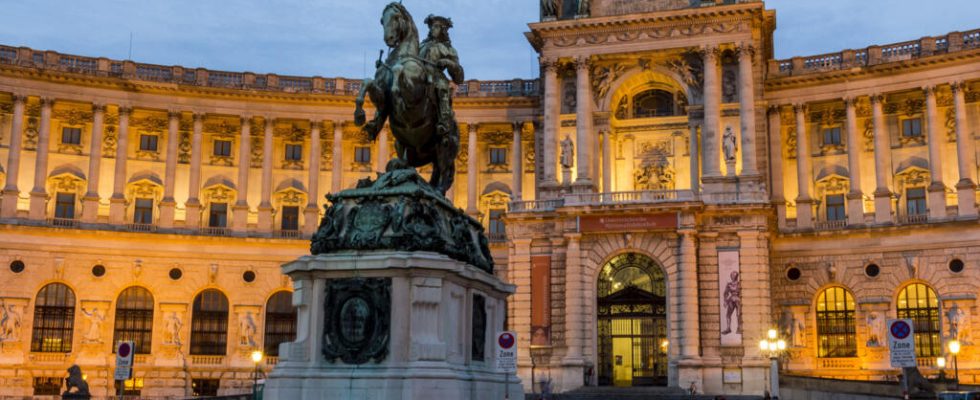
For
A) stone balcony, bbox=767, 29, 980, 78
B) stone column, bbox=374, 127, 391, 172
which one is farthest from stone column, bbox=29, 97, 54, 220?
stone balcony, bbox=767, 29, 980, 78

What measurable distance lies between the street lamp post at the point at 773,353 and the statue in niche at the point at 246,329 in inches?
1003

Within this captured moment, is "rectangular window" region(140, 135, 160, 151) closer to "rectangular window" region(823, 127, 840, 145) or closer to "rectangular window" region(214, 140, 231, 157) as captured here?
"rectangular window" region(214, 140, 231, 157)

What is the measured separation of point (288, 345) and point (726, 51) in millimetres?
40670

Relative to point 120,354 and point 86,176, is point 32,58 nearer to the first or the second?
point 86,176

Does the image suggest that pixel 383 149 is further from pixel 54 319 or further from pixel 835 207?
pixel 835 207

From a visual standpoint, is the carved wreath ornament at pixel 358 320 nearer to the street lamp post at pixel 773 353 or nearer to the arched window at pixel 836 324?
the street lamp post at pixel 773 353

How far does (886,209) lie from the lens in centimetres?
5206

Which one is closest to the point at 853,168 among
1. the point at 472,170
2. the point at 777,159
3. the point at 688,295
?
the point at 777,159

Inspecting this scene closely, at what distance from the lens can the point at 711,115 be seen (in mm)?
51750

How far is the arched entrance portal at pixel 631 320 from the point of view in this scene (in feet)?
164

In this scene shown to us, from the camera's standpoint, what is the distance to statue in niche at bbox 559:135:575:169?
Result: 53.0 m

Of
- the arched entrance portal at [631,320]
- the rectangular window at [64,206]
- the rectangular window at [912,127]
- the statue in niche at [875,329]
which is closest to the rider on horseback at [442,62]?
the arched entrance portal at [631,320]

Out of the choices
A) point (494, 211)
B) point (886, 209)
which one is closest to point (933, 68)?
point (886, 209)

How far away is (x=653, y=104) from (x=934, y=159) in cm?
1416
